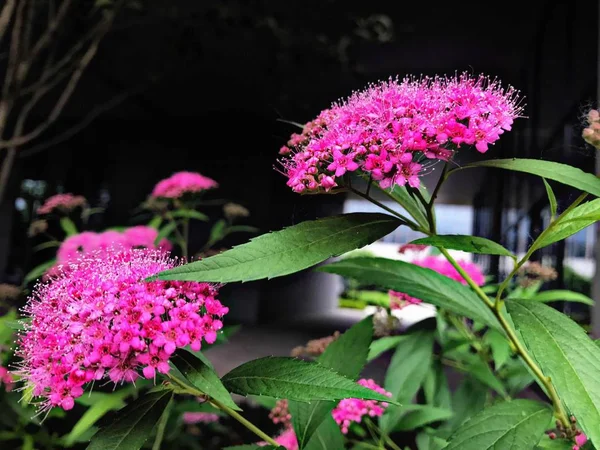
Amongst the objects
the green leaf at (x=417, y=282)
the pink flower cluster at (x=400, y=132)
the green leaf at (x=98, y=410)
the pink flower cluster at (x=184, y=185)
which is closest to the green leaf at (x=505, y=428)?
the green leaf at (x=417, y=282)

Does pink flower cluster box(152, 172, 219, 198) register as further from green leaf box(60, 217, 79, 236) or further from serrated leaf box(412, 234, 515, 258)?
serrated leaf box(412, 234, 515, 258)

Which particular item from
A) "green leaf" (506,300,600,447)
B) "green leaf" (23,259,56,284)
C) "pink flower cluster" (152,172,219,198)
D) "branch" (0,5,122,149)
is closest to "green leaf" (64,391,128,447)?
"green leaf" (23,259,56,284)

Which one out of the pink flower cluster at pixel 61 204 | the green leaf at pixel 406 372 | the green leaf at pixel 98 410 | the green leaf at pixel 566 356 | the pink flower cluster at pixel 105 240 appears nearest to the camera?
the green leaf at pixel 566 356

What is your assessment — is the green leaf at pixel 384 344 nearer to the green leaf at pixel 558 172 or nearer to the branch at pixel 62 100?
the green leaf at pixel 558 172

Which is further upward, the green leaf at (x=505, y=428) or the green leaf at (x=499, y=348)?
the green leaf at (x=505, y=428)

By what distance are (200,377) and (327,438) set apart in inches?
8.4

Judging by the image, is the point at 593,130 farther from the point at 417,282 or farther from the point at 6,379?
the point at 6,379

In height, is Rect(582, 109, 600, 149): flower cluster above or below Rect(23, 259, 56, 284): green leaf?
above

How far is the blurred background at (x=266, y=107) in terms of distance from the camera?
0.47m

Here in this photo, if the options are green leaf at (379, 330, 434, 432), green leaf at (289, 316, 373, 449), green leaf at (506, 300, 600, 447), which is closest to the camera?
green leaf at (506, 300, 600, 447)

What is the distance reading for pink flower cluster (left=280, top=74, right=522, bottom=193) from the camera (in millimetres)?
313

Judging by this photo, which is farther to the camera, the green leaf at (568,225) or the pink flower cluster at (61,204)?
the pink flower cluster at (61,204)

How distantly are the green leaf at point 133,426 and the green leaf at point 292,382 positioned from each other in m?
0.05

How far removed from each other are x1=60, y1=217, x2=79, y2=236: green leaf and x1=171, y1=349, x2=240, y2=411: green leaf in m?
0.84
